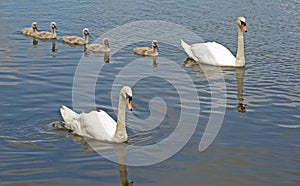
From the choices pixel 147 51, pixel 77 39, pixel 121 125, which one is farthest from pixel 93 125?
pixel 77 39

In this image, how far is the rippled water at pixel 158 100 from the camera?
9.80 m

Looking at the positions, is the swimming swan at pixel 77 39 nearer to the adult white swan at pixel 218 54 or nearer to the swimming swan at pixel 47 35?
the swimming swan at pixel 47 35

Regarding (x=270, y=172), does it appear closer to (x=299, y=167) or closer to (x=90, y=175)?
(x=299, y=167)

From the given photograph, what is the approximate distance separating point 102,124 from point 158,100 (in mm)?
2741

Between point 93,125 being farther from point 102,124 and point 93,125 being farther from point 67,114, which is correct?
point 67,114

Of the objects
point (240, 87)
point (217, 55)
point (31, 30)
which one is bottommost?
point (240, 87)

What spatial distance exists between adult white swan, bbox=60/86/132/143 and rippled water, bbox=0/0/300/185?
0.82 ft

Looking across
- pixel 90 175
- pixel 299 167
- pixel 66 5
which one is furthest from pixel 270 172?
pixel 66 5

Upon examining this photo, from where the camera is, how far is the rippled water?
9.80 meters

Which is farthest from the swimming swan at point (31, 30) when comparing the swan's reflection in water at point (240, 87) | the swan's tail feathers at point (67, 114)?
the swan's tail feathers at point (67, 114)

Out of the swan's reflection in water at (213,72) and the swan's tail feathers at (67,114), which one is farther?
the swan's reflection in water at (213,72)

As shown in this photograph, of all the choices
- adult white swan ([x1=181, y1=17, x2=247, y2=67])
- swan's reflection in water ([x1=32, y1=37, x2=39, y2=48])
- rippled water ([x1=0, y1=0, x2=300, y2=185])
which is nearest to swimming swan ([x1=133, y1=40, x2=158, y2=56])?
rippled water ([x1=0, y1=0, x2=300, y2=185])

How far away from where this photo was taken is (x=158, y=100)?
13.7 metres

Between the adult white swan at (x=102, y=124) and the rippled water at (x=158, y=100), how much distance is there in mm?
250
